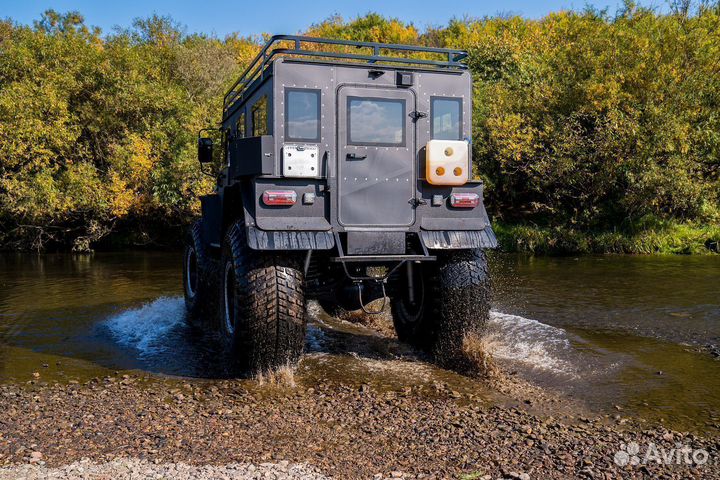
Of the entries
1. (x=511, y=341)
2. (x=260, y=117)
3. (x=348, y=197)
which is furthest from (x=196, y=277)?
(x=511, y=341)

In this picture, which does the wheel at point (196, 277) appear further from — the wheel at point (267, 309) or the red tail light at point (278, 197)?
the red tail light at point (278, 197)

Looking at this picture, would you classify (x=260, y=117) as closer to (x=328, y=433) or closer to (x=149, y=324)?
(x=328, y=433)

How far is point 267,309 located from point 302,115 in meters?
1.78

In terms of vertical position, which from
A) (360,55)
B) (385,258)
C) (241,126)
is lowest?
(385,258)

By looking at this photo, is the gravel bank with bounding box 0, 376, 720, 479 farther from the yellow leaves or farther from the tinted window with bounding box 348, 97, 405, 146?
the yellow leaves

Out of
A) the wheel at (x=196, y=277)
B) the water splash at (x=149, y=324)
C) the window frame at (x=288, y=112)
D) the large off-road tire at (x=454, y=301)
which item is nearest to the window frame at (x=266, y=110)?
the window frame at (x=288, y=112)

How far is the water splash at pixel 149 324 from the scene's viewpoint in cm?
770

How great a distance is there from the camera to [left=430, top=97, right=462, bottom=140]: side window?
20.7ft

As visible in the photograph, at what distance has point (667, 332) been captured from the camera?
8.20 meters

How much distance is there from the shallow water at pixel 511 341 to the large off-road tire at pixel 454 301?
28 centimetres

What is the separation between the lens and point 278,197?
5789 millimetres

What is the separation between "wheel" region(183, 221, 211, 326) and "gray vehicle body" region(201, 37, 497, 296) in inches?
101

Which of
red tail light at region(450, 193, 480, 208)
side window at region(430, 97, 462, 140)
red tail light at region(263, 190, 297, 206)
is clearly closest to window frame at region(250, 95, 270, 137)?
red tail light at region(263, 190, 297, 206)

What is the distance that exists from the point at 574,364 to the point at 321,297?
272cm
